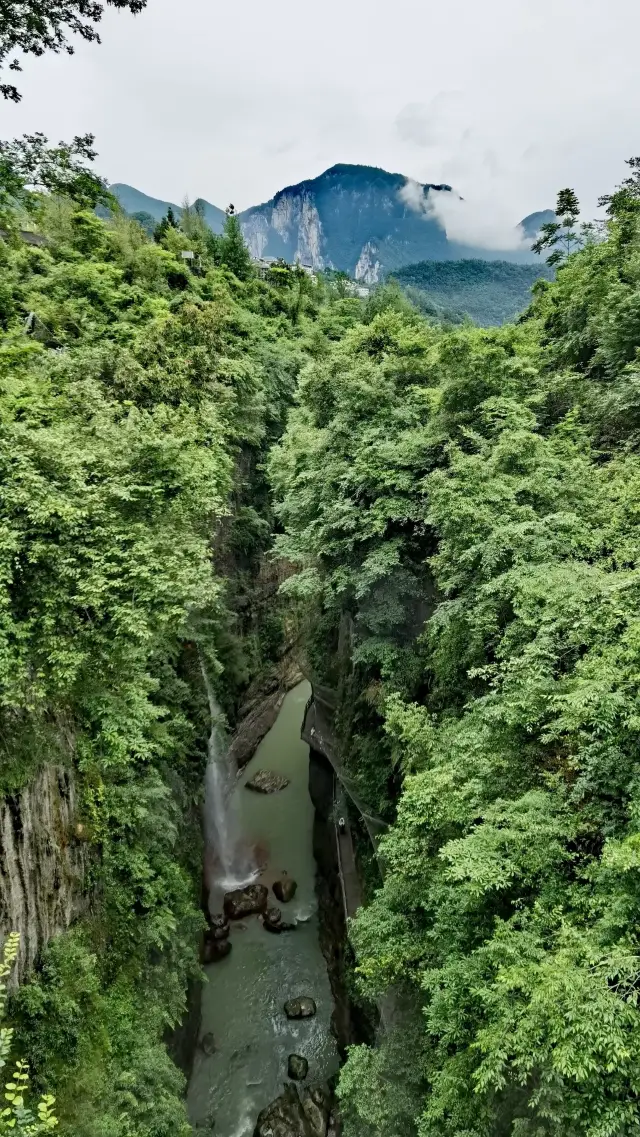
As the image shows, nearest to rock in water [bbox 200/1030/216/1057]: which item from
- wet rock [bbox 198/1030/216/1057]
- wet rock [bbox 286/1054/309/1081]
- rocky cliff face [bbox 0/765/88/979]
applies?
wet rock [bbox 198/1030/216/1057]

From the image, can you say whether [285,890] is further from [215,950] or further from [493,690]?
[493,690]

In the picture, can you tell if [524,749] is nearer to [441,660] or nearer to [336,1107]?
[441,660]

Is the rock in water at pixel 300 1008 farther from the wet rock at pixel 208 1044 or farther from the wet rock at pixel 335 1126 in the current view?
the wet rock at pixel 335 1126

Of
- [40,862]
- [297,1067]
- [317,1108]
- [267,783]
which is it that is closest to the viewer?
[40,862]

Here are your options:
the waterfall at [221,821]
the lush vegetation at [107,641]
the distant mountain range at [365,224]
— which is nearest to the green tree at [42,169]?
the lush vegetation at [107,641]

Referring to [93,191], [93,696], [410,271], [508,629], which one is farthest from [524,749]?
[410,271]

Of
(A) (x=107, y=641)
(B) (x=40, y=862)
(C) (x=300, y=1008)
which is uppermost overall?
(A) (x=107, y=641)

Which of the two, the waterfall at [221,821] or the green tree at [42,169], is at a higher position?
the green tree at [42,169]

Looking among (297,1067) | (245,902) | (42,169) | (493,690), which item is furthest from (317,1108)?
(42,169)
